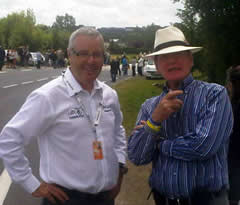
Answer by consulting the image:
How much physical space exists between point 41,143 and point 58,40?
65.0m

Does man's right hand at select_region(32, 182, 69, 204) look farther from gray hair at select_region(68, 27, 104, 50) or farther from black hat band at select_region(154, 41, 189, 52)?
black hat band at select_region(154, 41, 189, 52)

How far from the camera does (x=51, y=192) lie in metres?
2.10

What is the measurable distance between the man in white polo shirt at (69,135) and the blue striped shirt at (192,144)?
284 millimetres

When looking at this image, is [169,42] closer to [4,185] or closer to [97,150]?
[97,150]

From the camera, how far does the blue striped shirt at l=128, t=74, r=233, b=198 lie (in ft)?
6.18

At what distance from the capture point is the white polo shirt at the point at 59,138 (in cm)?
204

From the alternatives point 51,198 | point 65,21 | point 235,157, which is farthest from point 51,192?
point 65,21

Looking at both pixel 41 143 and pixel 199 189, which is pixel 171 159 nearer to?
pixel 199 189

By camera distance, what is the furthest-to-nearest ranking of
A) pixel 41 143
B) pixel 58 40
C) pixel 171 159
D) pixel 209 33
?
1. pixel 58 40
2. pixel 209 33
3. pixel 41 143
4. pixel 171 159

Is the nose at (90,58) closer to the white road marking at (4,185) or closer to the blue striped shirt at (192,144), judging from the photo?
the blue striped shirt at (192,144)

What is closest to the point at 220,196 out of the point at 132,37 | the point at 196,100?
the point at 196,100

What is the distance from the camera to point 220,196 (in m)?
1.97

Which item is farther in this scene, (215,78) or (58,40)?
(58,40)

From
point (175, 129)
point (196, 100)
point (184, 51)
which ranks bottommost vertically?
point (175, 129)
